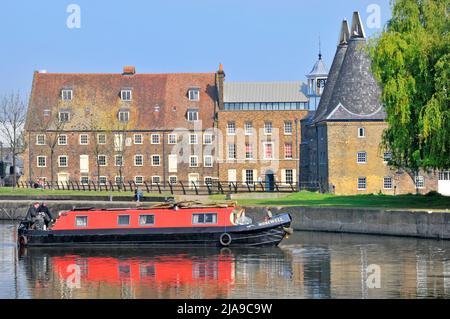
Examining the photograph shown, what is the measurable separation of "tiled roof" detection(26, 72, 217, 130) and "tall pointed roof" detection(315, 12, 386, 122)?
2479 centimetres

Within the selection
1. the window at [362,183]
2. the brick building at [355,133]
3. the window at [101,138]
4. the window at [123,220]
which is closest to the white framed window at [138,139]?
the window at [101,138]

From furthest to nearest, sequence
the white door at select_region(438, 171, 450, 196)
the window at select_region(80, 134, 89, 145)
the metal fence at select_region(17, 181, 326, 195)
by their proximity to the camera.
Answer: the window at select_region(80, 134, 89, 145) < the white door at select_region(438, 171, 450, 196) < the metal fence at select_region(17, 181, 326, 195)

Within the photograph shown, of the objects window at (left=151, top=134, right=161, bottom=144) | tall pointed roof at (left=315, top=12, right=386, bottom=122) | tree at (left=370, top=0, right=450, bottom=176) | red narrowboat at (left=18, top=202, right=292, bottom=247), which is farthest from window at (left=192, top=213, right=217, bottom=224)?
window at (left=151, top=134, right=161, bottom=144)

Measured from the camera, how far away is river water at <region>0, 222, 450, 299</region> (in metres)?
37.0

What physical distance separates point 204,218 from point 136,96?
202 feet

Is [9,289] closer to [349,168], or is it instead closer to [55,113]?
[349,168]

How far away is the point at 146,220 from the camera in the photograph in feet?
171

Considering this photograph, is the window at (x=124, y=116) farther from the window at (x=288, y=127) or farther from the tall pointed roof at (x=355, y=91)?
the tall pointed roof at (x=355, y=91)

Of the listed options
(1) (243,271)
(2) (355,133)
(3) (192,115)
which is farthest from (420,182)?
(1) (243,271)

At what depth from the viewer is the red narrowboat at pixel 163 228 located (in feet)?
167

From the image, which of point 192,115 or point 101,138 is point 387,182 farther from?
point 101,138

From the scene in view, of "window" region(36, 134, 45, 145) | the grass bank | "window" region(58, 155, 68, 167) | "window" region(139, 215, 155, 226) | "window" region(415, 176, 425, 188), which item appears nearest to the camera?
"window" region(139, 215, 155, 226)

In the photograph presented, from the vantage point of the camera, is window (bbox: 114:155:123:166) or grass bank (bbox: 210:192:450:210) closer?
grass bank (bbox: 210:192:450:210)

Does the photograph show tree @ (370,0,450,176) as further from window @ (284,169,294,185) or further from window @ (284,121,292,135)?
window @ (284,121,292,135)
